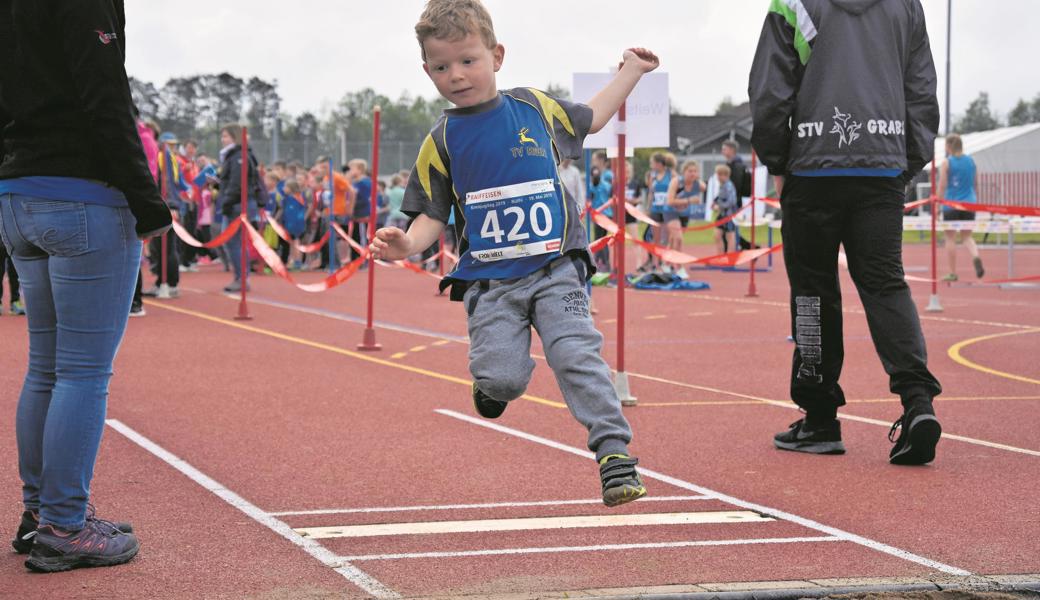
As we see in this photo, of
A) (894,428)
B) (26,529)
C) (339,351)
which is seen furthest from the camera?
(339,351)

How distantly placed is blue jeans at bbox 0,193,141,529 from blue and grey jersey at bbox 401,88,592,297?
102cm

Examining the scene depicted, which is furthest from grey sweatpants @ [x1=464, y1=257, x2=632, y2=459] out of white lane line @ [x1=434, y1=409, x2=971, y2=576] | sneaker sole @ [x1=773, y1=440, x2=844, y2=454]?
sneaker sole @ [x1=773, y1=440, x2=844, y2=454]

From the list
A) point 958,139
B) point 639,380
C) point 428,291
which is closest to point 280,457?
point 639,380

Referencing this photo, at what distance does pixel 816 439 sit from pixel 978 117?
122 meters

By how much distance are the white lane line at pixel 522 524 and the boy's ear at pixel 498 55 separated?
1.67 metres

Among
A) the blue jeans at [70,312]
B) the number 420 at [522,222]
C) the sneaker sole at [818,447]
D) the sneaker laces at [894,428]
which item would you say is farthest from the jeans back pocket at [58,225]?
the sneaker laces at [894,428]

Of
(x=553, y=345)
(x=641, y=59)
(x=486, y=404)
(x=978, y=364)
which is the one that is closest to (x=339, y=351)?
(x=978, y=364)

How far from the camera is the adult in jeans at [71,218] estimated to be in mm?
4332

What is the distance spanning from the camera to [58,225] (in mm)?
4434

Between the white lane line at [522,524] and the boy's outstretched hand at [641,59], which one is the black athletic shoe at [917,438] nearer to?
the white lane line at [522,524]

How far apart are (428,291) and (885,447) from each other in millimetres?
12727

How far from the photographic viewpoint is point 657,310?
15.8 m

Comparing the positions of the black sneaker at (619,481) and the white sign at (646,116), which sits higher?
the white sign at (646,116)

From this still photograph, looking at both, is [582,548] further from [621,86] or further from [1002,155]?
[1002,155]
